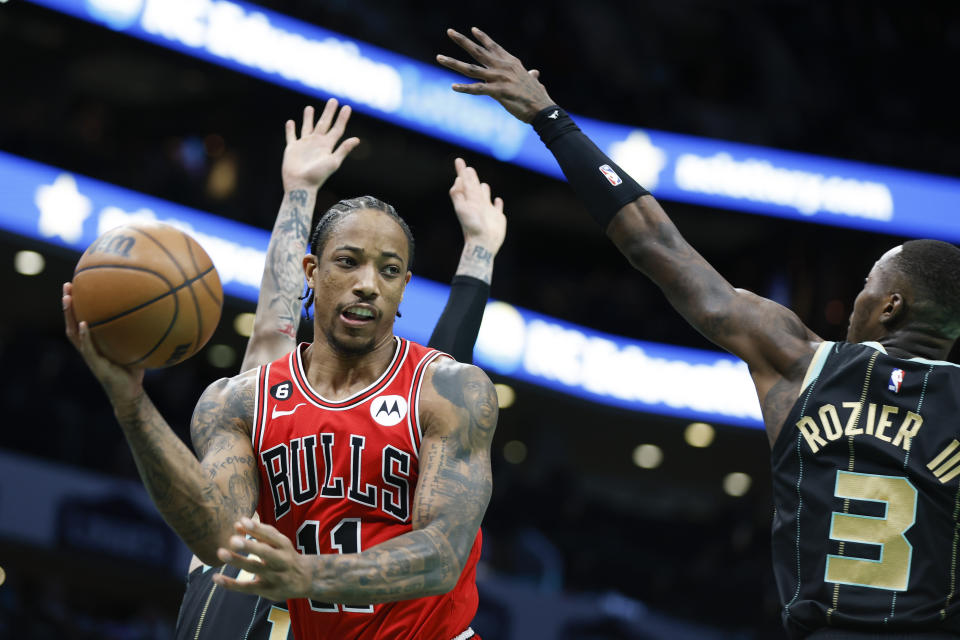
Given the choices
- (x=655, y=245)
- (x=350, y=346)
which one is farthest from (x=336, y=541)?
(x=655, y=245)

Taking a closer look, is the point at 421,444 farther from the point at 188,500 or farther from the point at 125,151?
the point at 125,151

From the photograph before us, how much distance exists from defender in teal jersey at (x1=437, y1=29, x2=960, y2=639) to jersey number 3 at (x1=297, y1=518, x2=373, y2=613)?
4.81 ft

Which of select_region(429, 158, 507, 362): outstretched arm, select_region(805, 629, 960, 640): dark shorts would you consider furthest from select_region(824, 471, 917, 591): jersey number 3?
select_region(429, 158, 507, 362): outstretched arm

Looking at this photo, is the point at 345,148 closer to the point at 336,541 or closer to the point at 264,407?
the point at 264,407

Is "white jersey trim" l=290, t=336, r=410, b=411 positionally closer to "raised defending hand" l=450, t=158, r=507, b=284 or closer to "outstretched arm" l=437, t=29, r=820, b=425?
"outstretched arm" l=437, t=29, r=820, b=425

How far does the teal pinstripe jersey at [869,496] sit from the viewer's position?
3.72 m

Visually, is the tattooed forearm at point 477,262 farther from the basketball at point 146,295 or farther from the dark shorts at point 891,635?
the dark shorts at point 891,635

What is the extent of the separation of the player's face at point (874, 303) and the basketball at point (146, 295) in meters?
2.38

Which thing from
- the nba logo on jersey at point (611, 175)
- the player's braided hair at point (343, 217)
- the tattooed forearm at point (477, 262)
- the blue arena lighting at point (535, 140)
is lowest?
the player's braided hair at point (343, 217)

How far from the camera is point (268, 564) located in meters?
2.94

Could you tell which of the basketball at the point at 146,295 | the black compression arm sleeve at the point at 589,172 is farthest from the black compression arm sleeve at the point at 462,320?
the basketball at the point at 146,295

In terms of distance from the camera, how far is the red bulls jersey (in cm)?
384

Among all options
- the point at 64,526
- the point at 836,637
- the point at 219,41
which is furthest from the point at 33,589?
the point at 836,637

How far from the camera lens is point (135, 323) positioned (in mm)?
3320
